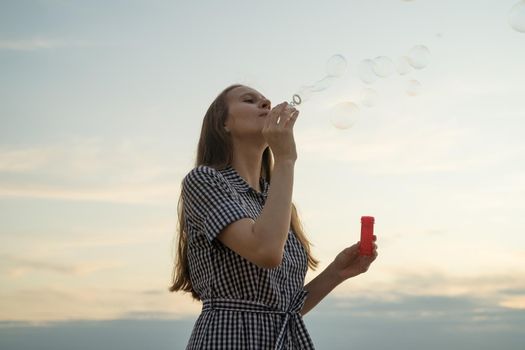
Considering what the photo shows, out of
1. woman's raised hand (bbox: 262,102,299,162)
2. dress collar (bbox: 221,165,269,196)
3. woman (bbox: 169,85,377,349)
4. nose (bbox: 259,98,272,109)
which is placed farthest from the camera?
nose (bbox: 259,98,272,109)

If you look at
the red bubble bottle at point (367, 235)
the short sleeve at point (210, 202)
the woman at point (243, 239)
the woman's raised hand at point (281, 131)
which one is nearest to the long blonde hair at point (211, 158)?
the woman at point (243, 239)

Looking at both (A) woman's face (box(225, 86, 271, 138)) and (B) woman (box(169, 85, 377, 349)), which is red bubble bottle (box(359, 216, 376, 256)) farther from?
(A) woman's face (box(225, 86, 271, 138))

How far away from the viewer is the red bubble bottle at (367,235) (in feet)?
16.4

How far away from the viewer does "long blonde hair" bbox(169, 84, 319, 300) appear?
15.8ft

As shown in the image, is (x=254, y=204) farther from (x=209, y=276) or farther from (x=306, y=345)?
(x=306, y=345)

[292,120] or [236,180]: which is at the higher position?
[292,120]

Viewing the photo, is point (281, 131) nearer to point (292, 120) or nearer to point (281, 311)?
point (292, 120)

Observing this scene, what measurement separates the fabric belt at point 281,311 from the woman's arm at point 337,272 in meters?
0.54

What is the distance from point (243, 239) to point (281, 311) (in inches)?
21.4

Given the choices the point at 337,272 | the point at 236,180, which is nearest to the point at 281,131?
the point at 236,180

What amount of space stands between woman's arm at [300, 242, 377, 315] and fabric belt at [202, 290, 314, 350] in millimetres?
543

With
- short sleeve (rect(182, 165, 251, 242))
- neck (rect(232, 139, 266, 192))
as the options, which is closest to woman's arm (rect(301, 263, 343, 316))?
neck (rect(232, 139, 266, 192))

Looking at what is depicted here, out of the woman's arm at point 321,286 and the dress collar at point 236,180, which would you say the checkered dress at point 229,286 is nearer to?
the dress collar at point 236,180

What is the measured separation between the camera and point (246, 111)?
197 inches
